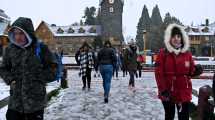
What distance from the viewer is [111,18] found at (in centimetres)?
11488

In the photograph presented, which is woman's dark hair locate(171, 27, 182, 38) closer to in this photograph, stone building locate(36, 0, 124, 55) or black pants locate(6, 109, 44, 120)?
black pants locate(6, 109, 44, 120)

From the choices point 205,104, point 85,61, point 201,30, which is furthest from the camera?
point 201,30

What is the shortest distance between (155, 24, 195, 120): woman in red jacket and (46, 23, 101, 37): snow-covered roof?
11517 centimetres

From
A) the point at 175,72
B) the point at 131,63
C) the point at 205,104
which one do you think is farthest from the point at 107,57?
the point at 175,72

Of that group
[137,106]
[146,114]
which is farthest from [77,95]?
[146,114]

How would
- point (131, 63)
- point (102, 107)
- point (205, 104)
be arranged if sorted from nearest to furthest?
point (205, 104), point (102, 107), point (131, 63)

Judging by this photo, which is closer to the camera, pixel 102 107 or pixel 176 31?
pixel 176 31

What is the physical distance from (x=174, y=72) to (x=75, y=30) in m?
119

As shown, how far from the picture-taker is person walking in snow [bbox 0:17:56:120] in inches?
228

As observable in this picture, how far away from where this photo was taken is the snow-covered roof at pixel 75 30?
407 ft

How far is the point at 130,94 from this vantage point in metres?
16.5

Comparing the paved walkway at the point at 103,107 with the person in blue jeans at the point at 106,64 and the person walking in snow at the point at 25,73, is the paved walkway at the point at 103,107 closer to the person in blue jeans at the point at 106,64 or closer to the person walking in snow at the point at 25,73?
the person in blue jeans at the point at 106,64

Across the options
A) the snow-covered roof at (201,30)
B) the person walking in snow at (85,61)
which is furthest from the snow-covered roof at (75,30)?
the person walking in snow at (85,61)

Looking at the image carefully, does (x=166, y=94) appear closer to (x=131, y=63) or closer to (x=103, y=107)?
(x=103, y=107)
